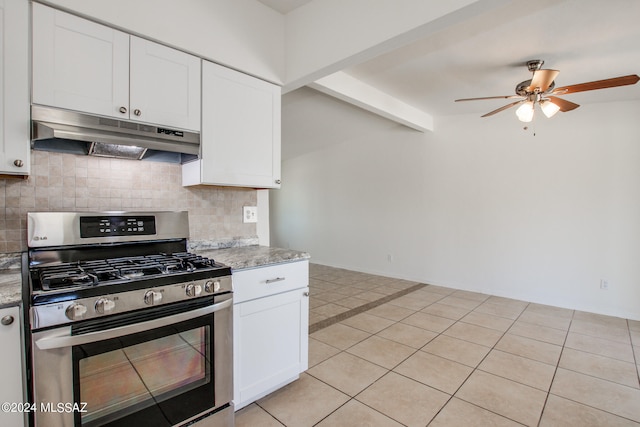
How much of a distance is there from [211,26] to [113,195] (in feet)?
3.88

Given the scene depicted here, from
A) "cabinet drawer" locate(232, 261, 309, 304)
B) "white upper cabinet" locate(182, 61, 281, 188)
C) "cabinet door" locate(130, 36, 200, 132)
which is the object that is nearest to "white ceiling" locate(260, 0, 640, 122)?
"white upper cabinet" locate(182, 61, 281, 188)

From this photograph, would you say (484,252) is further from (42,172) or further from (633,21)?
(42,172)

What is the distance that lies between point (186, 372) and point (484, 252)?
410cm

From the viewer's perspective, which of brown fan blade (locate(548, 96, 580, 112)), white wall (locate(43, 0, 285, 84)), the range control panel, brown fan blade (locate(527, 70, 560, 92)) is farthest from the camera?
brown fan blade (locate(548, 96, 580, 112))

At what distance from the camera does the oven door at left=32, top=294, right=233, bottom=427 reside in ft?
3.91

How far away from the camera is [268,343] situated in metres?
1.91

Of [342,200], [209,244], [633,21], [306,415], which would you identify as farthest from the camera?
[342,200]

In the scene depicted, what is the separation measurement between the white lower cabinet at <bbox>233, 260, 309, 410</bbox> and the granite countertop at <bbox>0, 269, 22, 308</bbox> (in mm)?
858

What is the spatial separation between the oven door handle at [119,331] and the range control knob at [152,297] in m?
0.08

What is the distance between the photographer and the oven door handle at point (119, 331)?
1.17 m

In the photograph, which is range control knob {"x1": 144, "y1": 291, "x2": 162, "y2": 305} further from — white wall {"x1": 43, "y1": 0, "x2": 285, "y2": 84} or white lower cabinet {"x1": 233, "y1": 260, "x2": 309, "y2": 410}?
white wall {"x1": 43, "y1": 0, "x2": 285, "y2": 84}

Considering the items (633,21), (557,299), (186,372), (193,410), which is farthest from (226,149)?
(557,299)

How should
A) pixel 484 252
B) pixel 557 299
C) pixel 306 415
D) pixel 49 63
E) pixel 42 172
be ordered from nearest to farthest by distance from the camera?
1. pixel 49 63
2. pixel 42 172
3. pixel 306 415
4. pixel 557 299
5. pixel 484 252

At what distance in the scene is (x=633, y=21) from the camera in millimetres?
2016
